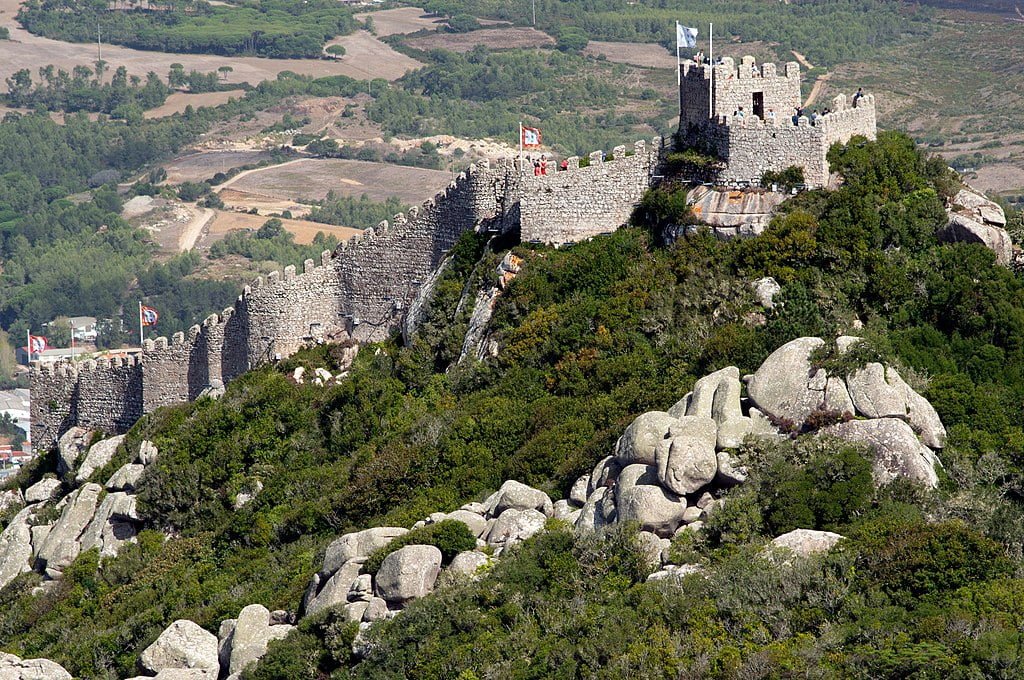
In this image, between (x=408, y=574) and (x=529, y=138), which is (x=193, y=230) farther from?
(x=408, y=574)

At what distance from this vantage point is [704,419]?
33438 mm

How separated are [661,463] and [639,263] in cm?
1144

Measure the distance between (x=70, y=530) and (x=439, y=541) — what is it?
15167mm

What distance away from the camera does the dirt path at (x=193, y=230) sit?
189 m

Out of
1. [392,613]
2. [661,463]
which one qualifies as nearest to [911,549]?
[661,463]

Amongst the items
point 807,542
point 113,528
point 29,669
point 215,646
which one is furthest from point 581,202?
point 29,669

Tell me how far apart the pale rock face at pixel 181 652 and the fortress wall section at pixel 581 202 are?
1420cm

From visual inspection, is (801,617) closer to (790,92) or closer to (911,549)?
(911,549)

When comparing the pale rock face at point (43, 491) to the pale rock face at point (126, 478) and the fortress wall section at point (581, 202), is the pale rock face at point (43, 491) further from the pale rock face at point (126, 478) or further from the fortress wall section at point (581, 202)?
the fortress wall section at point (581, 202)

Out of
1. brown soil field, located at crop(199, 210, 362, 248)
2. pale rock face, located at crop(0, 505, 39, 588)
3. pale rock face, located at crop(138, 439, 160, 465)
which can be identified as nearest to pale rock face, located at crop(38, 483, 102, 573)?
pale rock face, located at crop(0, 505, 39, 588)

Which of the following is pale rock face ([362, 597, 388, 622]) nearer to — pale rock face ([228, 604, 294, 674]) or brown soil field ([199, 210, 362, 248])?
pale rock face ([228, 604, 294, 674])

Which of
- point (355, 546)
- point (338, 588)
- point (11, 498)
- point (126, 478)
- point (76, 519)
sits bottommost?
point (11, 498)

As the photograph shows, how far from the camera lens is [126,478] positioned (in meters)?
45.9

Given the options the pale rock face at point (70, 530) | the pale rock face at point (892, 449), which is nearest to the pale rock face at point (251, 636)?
the pale rock face at point (892, 449)
